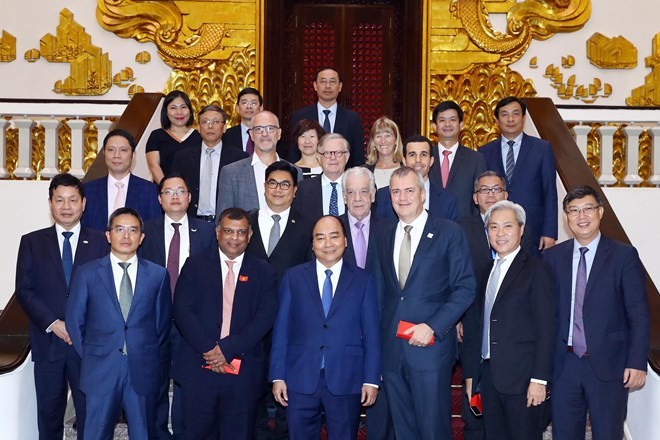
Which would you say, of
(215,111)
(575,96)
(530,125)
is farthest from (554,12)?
(215,111)

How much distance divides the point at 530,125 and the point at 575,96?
1.63m

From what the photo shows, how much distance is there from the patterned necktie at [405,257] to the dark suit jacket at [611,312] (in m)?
0.75

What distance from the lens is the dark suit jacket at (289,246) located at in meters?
5.75

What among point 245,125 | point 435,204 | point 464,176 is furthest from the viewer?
point 245,125

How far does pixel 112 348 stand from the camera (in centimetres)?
523

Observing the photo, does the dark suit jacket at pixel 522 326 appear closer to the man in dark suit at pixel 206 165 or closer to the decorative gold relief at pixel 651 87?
A: the man in dark suit at pixel 206 165

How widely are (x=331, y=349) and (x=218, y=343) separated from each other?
1.90 feet

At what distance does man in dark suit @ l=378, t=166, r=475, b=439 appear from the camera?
17.0ft

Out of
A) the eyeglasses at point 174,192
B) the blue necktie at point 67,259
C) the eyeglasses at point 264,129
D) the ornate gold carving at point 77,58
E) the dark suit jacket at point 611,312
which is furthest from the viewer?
the ornate gold carving at point 77,58

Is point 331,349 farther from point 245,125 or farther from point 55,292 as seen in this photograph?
point 245,125

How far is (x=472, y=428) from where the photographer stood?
545cm

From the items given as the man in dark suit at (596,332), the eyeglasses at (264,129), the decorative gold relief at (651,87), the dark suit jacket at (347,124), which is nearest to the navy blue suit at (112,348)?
the eyeglasses at (264,129)

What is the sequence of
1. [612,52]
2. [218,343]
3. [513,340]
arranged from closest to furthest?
[513,340] → [218,343] → [612,52]

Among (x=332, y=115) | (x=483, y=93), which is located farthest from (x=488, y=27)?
(x=332, y=115)
